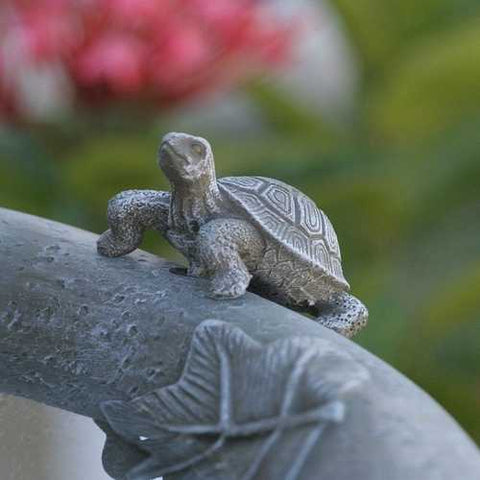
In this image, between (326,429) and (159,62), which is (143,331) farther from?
(159,62)

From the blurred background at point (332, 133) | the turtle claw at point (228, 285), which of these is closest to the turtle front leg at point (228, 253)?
the turtle claw at point (228, 285)

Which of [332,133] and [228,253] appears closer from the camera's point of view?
[228,253]

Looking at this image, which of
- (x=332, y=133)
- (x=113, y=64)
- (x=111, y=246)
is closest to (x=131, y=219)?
(x=111, y=246)

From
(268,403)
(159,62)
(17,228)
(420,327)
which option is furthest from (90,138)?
(268,403)

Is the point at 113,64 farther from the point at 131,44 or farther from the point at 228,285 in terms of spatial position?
the point at 228,285

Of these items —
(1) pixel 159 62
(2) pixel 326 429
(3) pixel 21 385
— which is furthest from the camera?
(1) pixel 159 62

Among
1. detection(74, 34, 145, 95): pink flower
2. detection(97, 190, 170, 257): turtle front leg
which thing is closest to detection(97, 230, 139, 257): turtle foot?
detection(97, 190, 170, 257): turtle front leg
